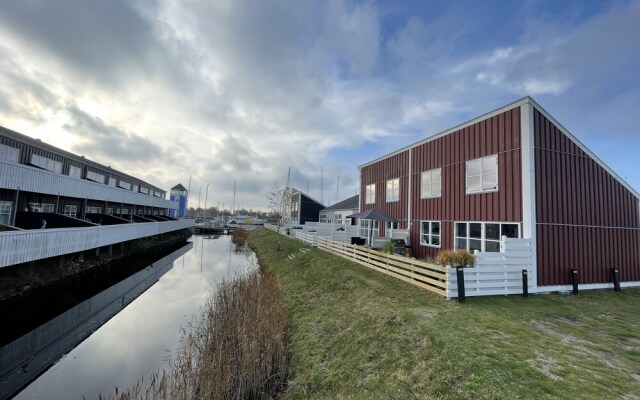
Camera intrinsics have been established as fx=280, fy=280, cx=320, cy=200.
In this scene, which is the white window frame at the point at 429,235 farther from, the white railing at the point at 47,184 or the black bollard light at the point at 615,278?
the white railing at the point at 47,184

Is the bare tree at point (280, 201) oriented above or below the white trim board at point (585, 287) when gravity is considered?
above

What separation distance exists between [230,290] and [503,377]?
10315mm

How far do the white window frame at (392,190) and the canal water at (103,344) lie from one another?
40.7 ft

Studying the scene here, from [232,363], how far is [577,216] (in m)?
13.2

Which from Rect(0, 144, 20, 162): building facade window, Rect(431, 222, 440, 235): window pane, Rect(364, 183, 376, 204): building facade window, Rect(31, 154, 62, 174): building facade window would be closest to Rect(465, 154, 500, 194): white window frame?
Rect(431, 222, 440, 235): window pane

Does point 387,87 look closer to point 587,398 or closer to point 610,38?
point 610,38

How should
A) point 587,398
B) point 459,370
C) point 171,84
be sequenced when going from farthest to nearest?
point 171,84
point 459,370
point 587,398

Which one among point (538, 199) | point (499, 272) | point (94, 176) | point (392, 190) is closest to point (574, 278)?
point (538, 199)

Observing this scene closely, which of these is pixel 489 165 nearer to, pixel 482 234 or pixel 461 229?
pixel 482 234

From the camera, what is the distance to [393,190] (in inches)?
728

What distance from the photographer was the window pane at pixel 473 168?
1222 cm

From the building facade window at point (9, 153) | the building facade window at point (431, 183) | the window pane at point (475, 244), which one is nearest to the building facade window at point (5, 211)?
the building facade window at point (9, 153)

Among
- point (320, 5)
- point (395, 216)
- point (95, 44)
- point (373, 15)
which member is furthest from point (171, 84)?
point (395, 216)

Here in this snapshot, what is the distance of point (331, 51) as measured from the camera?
1622 cm
